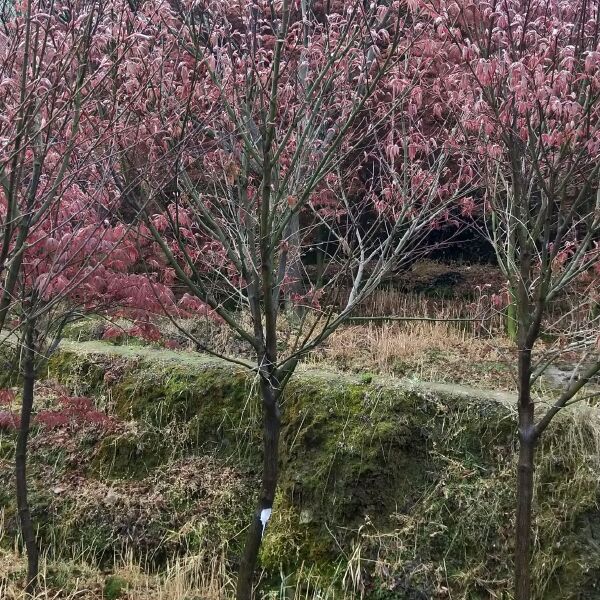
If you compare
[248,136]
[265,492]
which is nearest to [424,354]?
[265,492]

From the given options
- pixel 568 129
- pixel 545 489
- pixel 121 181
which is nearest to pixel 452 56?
pixel 568 129

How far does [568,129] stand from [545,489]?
2.73 meters

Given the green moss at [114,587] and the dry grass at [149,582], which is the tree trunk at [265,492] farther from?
the green moss at [114,587]

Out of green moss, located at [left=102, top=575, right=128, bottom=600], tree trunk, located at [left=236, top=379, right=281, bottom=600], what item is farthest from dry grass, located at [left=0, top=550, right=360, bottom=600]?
tree trunk, located at [left=236, top=379, right=281, bottom=600]

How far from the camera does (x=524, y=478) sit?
11.2ft

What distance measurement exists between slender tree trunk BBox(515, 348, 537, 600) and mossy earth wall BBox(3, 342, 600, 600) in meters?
1.05

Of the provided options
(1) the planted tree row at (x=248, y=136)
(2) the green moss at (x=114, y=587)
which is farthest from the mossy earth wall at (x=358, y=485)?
(1) the planted tree row at (x=248, y=136)

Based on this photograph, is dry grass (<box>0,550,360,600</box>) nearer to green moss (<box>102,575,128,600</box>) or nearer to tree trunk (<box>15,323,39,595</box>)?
green moss (<box>102,575,128,600</box>)

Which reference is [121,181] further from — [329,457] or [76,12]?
[329,457]

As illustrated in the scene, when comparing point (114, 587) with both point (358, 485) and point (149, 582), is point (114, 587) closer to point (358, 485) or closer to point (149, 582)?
point (149, 582)

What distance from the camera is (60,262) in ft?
11.5

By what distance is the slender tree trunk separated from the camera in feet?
11.0

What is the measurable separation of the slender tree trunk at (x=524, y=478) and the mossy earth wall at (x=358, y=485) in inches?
41.3

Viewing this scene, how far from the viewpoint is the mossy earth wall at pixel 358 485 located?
4.43 m
